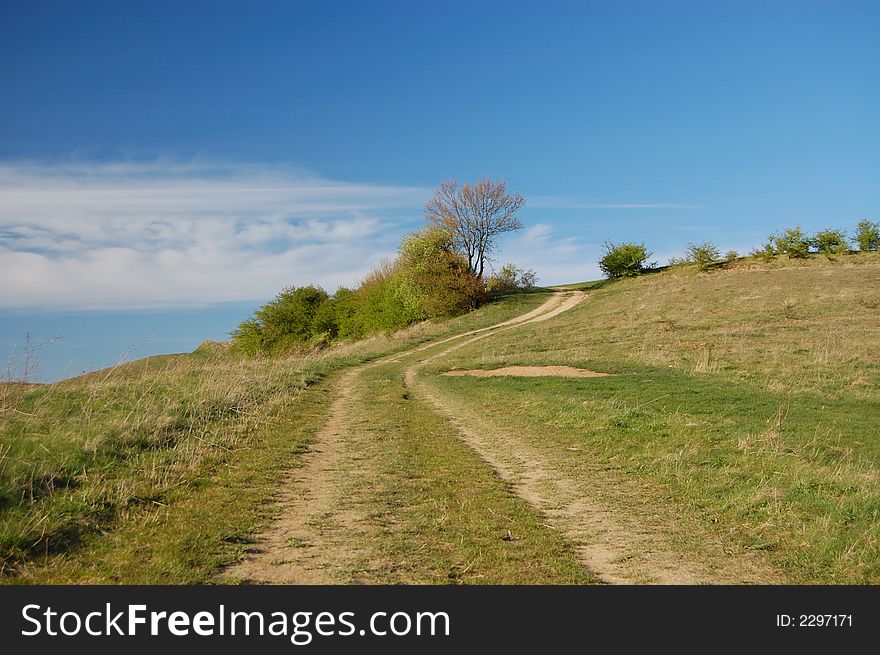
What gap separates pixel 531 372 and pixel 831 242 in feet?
187

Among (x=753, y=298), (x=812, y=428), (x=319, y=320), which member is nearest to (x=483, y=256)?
(x=319, y=320)

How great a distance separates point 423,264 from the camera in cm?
5788

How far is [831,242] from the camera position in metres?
65.2

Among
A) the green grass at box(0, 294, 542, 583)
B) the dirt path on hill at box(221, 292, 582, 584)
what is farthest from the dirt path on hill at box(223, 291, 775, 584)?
the green grass at box(0, 294, 542, 583)

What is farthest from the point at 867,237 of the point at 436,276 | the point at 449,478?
the point at 449,478

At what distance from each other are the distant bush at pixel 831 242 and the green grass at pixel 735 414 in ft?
90.0

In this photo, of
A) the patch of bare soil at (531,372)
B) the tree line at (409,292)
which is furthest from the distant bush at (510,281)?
the patch of bare soil at (531,372)

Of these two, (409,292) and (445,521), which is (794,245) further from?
(445,521)

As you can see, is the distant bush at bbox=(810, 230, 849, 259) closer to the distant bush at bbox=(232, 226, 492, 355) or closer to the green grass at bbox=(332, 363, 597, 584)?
the distant bush at bbox=(232, 226, 492, 355)

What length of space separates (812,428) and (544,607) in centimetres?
1063

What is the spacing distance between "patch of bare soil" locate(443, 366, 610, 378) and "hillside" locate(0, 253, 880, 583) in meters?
0.94

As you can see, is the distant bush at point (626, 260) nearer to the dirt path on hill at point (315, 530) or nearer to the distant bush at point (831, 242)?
the distant bush at point (831, 242)

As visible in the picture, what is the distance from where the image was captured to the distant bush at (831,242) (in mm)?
64562

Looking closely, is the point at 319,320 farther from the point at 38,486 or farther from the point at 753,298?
the point at 38,486
